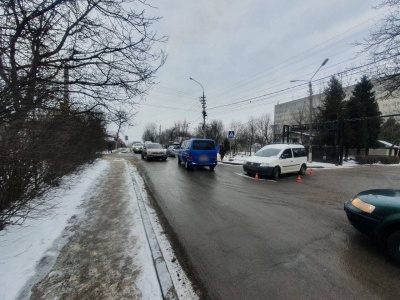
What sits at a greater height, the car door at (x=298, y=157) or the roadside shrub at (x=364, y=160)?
the car door at (x=298, y=157)

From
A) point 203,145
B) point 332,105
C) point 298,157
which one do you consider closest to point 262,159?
point 298,157

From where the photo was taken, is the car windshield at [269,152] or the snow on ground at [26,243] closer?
the snow on ground at [26,243]

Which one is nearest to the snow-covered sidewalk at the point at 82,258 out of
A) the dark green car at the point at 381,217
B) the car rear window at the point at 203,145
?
the dark green car at the point at 381,217

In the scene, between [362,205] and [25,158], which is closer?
[25,158]

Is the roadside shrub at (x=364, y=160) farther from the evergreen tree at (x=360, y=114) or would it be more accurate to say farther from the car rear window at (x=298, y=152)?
the car rear window at (x=298, y=152)

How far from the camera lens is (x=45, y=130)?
4.77m

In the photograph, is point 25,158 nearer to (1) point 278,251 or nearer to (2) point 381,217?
(1) point 278,251

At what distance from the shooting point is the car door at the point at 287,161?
44.9ft

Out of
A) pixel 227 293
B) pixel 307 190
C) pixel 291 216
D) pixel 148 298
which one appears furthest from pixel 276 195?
pixel 148 298

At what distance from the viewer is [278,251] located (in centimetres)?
418

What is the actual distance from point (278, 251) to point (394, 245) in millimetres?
1686

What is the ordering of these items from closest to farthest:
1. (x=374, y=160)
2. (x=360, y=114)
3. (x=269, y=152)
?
(x=269, y=152) → (x=374, y=160) → (x=360, y=114)

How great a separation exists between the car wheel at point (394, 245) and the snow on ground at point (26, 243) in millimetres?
5089

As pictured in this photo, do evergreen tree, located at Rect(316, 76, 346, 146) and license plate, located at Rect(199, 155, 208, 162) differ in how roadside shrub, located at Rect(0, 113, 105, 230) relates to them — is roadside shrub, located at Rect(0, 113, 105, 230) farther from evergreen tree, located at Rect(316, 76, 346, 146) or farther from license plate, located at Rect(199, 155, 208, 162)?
evergreen tree, located at Rect(316, 76, 346, 146)
